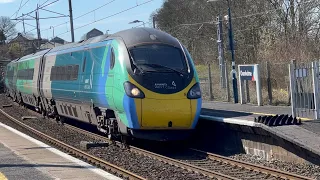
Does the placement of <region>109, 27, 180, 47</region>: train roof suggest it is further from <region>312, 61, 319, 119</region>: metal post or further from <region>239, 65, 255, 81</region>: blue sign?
<region>239, 65, 255, 81</region>: blue sign

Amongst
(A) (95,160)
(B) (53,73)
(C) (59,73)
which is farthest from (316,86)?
(B) (53,73)

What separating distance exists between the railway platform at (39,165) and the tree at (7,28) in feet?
276

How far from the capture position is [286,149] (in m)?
11.5

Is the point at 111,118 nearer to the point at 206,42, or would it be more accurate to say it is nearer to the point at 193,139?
the point at 193,139

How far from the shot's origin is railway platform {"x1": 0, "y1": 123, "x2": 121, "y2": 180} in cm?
938

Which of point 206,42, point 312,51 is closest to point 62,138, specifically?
point 312,51

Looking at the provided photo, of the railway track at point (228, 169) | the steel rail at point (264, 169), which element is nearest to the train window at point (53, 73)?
the railway track at point (228, 169)

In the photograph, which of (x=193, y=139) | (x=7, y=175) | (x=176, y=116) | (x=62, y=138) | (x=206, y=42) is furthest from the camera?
(x=206, y=42)

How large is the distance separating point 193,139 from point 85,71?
4.07 m

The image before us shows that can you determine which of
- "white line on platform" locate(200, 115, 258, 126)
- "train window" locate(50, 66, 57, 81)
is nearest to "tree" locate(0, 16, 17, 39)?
"train window" locate(50, 66, 57, 81)

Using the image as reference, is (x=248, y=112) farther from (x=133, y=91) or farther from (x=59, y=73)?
(x=59, y=73)

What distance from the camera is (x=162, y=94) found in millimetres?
12992

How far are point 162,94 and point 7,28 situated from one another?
87.3 m

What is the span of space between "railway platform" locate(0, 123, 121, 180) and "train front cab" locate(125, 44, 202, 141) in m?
2.34
